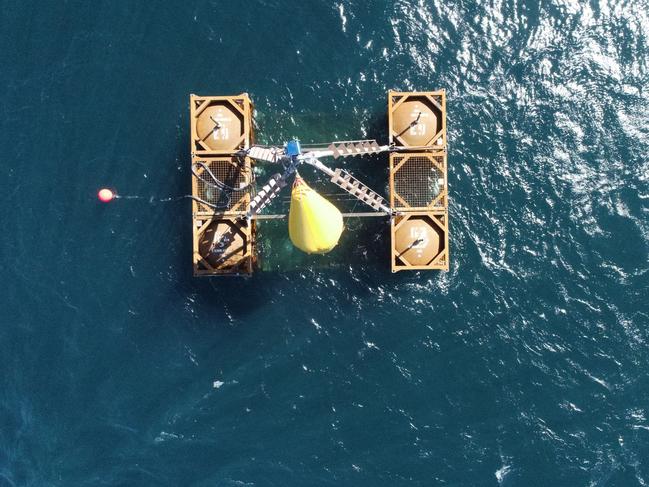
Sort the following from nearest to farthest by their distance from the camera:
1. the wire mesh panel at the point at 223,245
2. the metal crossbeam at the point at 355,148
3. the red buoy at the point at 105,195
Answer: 1. the metal crossbeam at the point at 355,148
2. the wire mesh panel at the point at 223,245
3. the red buoy at the point at 105,195

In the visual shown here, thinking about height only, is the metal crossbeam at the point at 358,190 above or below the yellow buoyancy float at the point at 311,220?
above

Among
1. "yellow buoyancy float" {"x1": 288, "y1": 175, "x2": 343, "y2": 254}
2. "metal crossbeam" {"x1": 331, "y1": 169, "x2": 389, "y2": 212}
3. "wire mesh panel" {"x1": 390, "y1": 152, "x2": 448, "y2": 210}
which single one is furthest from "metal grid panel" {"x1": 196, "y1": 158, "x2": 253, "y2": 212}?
"wire mesh panel" {"x1": 390, "y1": 152, "x2": 448, "y2": 210}

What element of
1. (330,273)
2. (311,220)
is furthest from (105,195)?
(330,273)

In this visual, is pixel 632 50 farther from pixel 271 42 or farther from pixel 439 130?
pixel 271 42

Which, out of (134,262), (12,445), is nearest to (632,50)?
(134,262)

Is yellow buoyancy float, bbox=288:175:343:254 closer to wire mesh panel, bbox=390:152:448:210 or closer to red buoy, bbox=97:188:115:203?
wire mesh panel, bbox=390:152:448:210

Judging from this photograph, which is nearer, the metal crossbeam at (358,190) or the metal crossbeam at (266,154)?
the metal crossbeam at (266,154)

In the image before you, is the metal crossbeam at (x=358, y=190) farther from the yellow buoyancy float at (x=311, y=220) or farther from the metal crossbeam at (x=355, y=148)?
the yellow buoyancy float at (x=311, y=220)

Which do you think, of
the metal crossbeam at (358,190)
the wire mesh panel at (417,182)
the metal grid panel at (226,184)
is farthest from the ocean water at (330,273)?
the metal grid panel at (226,184)
